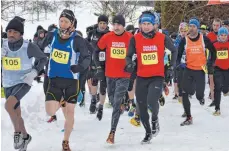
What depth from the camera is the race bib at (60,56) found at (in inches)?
219

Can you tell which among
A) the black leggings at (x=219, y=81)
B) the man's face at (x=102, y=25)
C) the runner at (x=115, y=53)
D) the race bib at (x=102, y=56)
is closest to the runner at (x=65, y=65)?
the runner at (x=115, y=53)

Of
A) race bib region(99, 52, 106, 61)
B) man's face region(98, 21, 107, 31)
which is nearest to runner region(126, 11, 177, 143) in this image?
race bib region(99, 52, 106, 61)

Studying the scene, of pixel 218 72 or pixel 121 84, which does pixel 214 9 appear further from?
pixel 121 84

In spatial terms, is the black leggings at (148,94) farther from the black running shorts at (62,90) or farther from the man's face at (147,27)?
the black running shorts at (62,90)

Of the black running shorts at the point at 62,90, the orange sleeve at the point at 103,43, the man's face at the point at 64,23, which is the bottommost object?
the black running shorts at the point at 62,90

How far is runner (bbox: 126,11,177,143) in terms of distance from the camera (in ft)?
19.4

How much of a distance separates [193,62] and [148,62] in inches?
76.9

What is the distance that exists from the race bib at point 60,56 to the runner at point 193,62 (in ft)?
9.13

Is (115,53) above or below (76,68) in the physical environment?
above

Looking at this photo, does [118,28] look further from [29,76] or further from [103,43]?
[29,76]

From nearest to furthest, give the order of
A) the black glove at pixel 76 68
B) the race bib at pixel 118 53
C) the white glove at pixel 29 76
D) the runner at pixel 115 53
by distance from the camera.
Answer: the black glove at pixel 76 68 → the white glove at pixel 29 76 → the runner at pixel 115 53 → the race bib at pixel 118 53

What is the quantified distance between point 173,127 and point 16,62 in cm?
326

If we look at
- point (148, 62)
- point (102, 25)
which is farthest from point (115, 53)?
point (102, 25)

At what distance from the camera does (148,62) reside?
5922 mm
